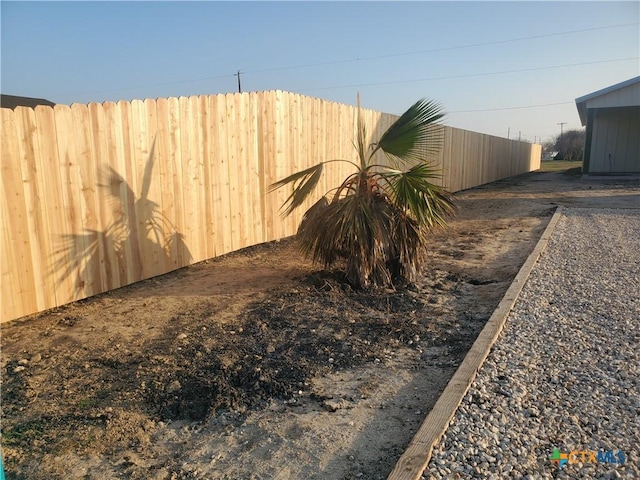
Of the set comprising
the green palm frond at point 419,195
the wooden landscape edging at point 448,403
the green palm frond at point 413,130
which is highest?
the green palm frond at point 413,130

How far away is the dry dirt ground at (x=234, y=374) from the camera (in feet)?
7.99

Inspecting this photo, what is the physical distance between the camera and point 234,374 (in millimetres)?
3318

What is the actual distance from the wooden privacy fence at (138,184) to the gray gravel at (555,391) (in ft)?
12.8

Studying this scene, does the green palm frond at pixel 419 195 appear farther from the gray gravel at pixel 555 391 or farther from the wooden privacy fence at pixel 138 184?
the wooden privacy fence at pixel 138 184

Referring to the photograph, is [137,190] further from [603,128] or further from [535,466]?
[603,128]

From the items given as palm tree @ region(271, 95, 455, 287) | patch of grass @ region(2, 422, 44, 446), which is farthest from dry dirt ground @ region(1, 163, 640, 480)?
palm tree @ region(271, 95, 455, 287)

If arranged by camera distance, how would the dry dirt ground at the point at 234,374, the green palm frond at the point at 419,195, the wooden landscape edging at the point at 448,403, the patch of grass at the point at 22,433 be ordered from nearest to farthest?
the wooden landscape edging at the point at 448,403 < the dry dirt ground at the point at 234,374 < the patch of grass at the point at 22,433 < the green palm frond at the point at 419,195

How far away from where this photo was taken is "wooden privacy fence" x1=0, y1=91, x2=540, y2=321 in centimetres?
427

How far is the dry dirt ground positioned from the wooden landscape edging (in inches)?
4.6

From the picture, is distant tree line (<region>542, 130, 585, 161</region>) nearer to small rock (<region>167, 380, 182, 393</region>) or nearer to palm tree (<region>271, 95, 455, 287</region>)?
palm tree (<region>271, 95, 455, 287</region>)

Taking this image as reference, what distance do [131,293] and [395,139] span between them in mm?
3355

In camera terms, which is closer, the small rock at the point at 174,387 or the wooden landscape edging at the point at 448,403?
the wooden landscape edging at the point at 448,403

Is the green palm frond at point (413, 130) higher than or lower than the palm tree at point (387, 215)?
higher

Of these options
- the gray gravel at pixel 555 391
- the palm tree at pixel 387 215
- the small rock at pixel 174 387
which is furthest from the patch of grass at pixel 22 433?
the palm tree at pixel 387 215
